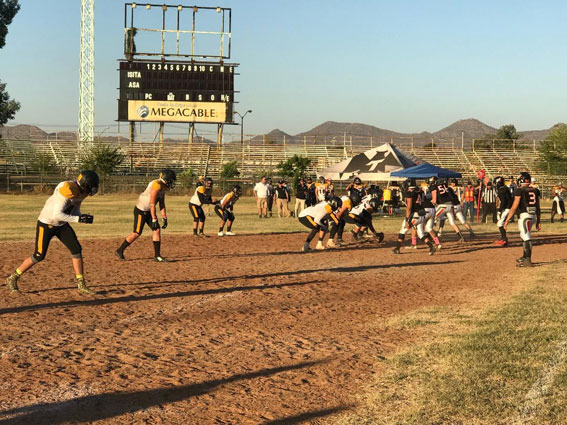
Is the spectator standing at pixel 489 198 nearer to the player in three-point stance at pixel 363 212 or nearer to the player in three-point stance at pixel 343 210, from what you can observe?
the player in three-point stance at pixel 363 212

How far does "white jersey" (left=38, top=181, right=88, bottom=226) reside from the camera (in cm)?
1085

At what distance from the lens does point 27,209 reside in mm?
35906

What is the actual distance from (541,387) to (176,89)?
6196cm

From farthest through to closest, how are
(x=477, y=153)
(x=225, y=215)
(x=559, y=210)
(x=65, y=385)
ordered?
(x=477, y=153) < (x=559, y=210) < (x=225, y=215) < (x=65, y=385)

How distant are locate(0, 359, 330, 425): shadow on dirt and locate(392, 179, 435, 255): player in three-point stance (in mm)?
12100

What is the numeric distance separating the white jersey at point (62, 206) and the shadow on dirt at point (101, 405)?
4.82 meters

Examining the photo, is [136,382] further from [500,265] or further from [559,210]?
[559,210]

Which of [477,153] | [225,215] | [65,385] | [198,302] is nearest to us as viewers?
[65,385]

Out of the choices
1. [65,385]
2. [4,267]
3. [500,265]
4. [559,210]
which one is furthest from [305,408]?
[559,210]

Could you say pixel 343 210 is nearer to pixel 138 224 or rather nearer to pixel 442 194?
pixel 442 194

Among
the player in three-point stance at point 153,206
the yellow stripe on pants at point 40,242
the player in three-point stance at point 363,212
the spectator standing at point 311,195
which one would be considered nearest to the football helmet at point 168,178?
the player in three-point stance at point 153,206

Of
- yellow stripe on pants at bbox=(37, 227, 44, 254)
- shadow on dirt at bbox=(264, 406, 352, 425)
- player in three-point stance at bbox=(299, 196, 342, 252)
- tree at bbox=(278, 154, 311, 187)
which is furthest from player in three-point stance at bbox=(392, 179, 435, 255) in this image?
tree at bbox=(278, 154, 311, 187)

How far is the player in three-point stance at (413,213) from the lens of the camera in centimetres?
1838

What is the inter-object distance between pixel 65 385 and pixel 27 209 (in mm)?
31063
